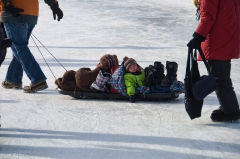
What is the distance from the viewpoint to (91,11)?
12.4 metres

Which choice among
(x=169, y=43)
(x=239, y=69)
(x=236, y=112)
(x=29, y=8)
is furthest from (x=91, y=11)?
(x=236, y=112)

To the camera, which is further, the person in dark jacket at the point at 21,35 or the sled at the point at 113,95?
the person in dark jacket at the point at 21,35

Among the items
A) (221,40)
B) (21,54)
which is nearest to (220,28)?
(221,40)

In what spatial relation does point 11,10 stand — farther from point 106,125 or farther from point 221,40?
point 221,40

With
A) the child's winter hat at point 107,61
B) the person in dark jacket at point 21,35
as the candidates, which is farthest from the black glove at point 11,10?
the child's winter hat at point 107,61

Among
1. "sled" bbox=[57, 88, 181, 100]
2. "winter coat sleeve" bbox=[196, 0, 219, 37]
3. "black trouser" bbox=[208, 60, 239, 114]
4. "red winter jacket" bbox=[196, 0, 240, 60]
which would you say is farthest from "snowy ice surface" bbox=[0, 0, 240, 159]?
"winter coat sleeve" bbox=[196, 0, 219, 37]

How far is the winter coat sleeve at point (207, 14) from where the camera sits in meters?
4.00

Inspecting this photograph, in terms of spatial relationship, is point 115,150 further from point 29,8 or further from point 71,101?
point 29,8

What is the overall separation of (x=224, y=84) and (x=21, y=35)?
217 centimetres

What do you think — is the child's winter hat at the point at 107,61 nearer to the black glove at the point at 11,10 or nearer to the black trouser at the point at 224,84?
the black glove at the point at 11,10

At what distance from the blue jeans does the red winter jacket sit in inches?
77.5

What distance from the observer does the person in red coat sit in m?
4.03

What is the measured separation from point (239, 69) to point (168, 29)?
10.9ft

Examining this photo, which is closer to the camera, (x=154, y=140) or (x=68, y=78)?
(x=154, y=140)
